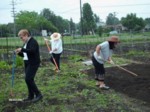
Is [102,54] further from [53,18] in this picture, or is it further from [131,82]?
[53,18]

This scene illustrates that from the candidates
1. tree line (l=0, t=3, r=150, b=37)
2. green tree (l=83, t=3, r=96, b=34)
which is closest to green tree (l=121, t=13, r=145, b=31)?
tree line (l=0, t=3, r=150, b=37)

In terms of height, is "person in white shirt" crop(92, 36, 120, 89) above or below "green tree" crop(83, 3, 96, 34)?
below

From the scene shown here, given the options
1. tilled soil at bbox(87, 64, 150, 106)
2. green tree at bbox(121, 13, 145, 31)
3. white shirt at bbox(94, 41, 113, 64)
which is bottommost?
tilled soil at bbox(87, 64, 150, 106)

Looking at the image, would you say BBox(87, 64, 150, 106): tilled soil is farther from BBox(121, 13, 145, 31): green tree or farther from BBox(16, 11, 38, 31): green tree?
BBox(16, 11, 38, 31): green tree

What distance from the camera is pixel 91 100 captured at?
7855mm

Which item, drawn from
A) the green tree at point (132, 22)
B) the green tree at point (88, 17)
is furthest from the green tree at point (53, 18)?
the green tree at point (132, 22)

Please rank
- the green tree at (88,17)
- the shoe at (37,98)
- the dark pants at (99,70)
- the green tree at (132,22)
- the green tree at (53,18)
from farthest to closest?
the green tree at (53,18) → the green tree at (88,17) → the green tree at (132,22) → the dark pants at (99,70) → the shoe at (37,98)

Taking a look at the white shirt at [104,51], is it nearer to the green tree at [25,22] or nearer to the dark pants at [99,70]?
the dark pants at [99,70]

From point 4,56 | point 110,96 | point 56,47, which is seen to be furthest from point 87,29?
point 110,96

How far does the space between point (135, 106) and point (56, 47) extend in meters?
5.94

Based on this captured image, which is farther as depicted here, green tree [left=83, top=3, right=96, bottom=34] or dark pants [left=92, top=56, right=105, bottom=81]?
green tree [left=83, top=3, right=96, bottom=34]

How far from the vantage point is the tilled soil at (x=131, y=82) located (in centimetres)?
859

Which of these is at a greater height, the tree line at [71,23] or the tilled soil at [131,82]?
the tree line at [71,23]

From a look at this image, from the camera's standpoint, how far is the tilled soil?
8.59 metres
